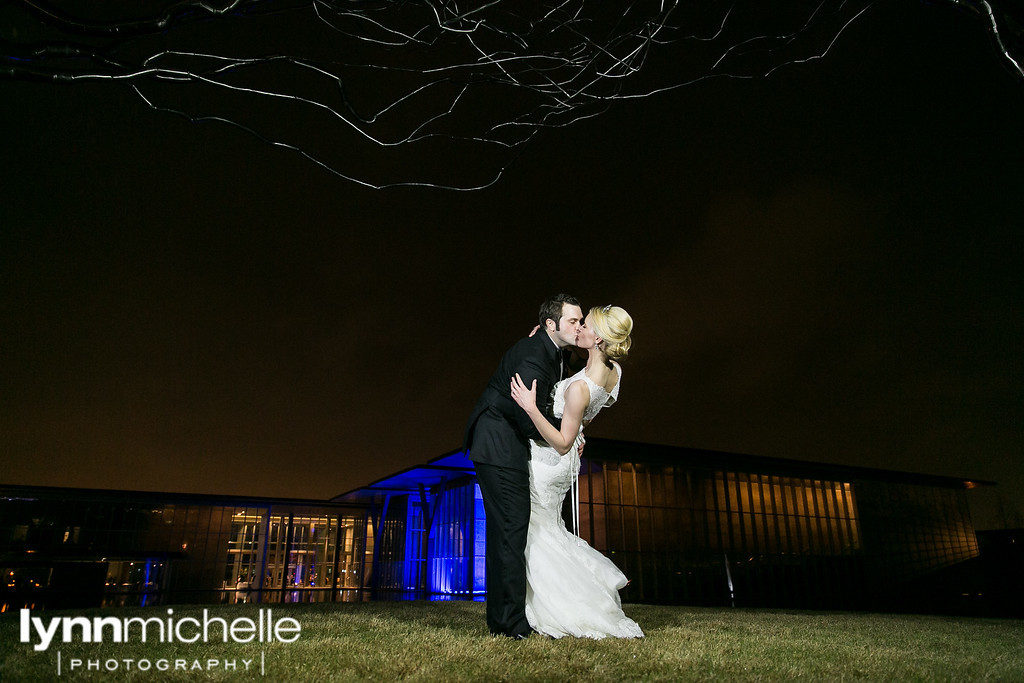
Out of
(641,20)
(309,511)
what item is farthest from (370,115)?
(309,511)

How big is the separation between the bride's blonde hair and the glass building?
10.2 meters

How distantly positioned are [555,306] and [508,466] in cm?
107

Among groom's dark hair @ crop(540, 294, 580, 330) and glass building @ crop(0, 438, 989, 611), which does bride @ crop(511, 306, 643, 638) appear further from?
glass building @ crop(0, 438, 989, 611)

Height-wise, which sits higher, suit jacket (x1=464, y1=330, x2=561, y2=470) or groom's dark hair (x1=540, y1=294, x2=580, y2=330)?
groom's dark hair (x1=540, y1=294, x2=580, y2=330)

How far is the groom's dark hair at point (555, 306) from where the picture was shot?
364 cm

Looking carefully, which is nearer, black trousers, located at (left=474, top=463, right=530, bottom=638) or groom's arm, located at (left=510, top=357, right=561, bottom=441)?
black trousers, located at (left=474, top=463, right=530, bottom=638)

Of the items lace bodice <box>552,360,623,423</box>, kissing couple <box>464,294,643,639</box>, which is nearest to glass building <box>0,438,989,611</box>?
lace bodice <box>552,360,623,423</box>

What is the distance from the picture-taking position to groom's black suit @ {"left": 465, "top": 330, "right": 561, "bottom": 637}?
10.2ft

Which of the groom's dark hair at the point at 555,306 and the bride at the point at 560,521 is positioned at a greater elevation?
the groom's dark hair at the point at 555,306

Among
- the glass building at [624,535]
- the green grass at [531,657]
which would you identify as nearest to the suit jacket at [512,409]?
the green grass at [531,657]

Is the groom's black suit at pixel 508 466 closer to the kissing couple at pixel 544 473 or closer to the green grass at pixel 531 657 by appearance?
the kissing couple at pixel 544 473

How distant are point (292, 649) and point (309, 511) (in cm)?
1926

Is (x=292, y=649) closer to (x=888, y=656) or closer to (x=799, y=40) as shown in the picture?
(x=888, y=656)

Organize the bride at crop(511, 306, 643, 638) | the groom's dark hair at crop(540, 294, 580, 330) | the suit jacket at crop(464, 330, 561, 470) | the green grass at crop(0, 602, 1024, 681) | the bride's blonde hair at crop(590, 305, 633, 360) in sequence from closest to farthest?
1. the green grass at crop(0, 602, 1024, 681)
2. the bride at crop(511, 306, 643, 638)
3. the suit jacket at crop(464, 330, 561, 470)
4. the bride's blonde hair at crop(590, 305, 633, 360)
5. the groom's dark hair at crop(540, 294, 580, 330)
